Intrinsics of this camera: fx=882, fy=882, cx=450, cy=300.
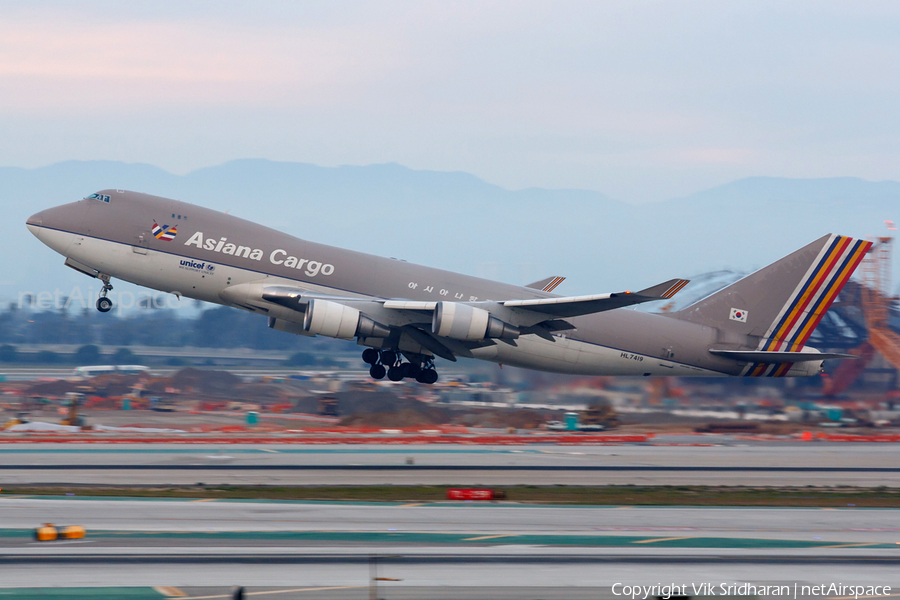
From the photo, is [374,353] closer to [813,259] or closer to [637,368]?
[637,368]

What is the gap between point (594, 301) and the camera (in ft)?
101

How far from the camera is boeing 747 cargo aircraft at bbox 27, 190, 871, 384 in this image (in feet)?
103

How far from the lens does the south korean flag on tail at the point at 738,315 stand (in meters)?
37.4

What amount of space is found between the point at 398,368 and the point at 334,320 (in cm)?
564

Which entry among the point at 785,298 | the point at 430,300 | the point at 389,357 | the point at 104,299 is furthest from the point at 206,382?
the point at 785,298

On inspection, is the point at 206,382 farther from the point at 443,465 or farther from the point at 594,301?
the point at 594,301

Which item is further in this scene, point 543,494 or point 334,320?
point 334,320

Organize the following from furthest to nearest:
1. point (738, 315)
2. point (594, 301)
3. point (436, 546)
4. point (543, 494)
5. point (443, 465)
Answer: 1. point (738, 315)
2. point (594, 301)
3. point (443, 465)
4. point (543, 494)
5. point (436, 546)

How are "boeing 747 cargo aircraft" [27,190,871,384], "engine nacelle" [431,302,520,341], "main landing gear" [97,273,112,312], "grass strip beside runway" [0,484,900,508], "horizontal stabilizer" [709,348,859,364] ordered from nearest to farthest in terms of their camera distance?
"grass strip beside runway" [0,484,900,508]
"boeing 747 cargo aircraft" [27,190,871,384]
"engine nacelle" [431,302,520,341]
"main landing gear" [97,273,112,312]
"horizontal stabilizer" [709,348,859,364]

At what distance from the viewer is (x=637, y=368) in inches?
1415
